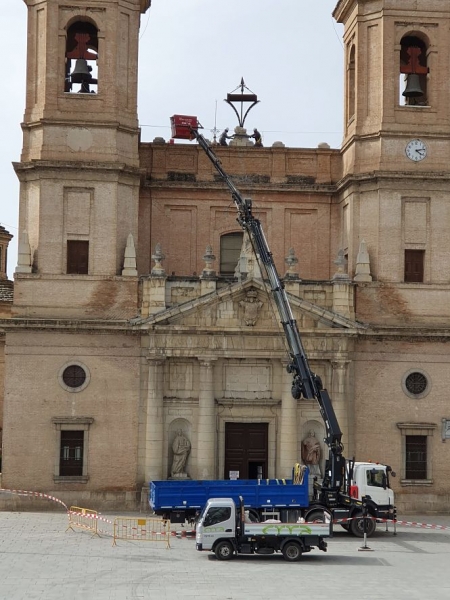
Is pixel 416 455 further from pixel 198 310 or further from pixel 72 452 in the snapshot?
pixel 72 452

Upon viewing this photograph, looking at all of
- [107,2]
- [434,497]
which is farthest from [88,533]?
[107,2]

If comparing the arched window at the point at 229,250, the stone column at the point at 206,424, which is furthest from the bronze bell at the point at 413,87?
the stone column at the point at 206,424

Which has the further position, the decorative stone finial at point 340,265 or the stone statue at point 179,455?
the decorative stone finial at point 340,265

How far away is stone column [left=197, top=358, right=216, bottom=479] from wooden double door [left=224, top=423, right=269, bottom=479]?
2.80ft

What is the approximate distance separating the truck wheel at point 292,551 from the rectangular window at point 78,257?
52.7ft

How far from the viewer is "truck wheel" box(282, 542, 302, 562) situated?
33.8 meters

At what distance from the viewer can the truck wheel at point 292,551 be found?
111 ft

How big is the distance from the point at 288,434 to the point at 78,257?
10.4 metres

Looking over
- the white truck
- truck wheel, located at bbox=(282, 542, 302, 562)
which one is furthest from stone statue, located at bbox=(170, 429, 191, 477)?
truck wheel, located at bbox=(282, 542, 302, 562)

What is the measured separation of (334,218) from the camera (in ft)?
162

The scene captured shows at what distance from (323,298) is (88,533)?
42.7ft

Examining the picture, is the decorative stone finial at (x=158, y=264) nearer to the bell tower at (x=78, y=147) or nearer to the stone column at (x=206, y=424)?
the bell tower at (x=78, y=147)

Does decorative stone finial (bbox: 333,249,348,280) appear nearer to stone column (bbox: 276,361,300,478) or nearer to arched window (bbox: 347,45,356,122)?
stone column (bbox: 276,361,300,478)

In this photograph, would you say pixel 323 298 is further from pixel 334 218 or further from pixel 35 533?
pixel 35 533
